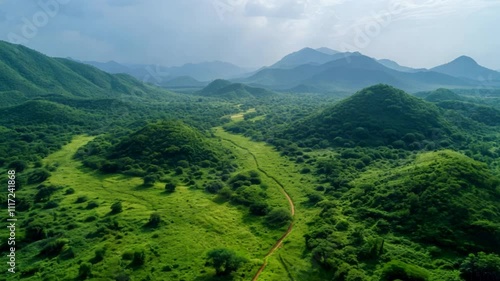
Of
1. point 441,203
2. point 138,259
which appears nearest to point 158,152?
point 138,259

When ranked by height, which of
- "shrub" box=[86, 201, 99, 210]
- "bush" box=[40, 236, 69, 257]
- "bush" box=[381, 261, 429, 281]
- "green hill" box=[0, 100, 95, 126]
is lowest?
"bush" box=[40, 236, 69, 257]

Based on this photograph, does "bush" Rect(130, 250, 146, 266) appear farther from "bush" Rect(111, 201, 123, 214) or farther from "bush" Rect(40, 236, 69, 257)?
"bush" Rect(111, 201, 123, 214)

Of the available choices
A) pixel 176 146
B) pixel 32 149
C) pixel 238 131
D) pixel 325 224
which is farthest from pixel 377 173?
pixel 32 149

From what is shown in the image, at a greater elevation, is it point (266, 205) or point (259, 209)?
point (266, 205)

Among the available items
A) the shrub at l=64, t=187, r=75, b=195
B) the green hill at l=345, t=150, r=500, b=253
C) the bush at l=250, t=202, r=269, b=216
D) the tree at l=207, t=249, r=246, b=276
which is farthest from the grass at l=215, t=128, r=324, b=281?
the shrub at l=64, t=187, r=75, b=195

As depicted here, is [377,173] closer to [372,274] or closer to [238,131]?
[372,274]

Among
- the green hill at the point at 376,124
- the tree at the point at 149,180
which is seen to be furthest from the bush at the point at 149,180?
the green hill at the point at 376,124

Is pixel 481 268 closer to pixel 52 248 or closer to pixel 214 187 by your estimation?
pixel 214 187
